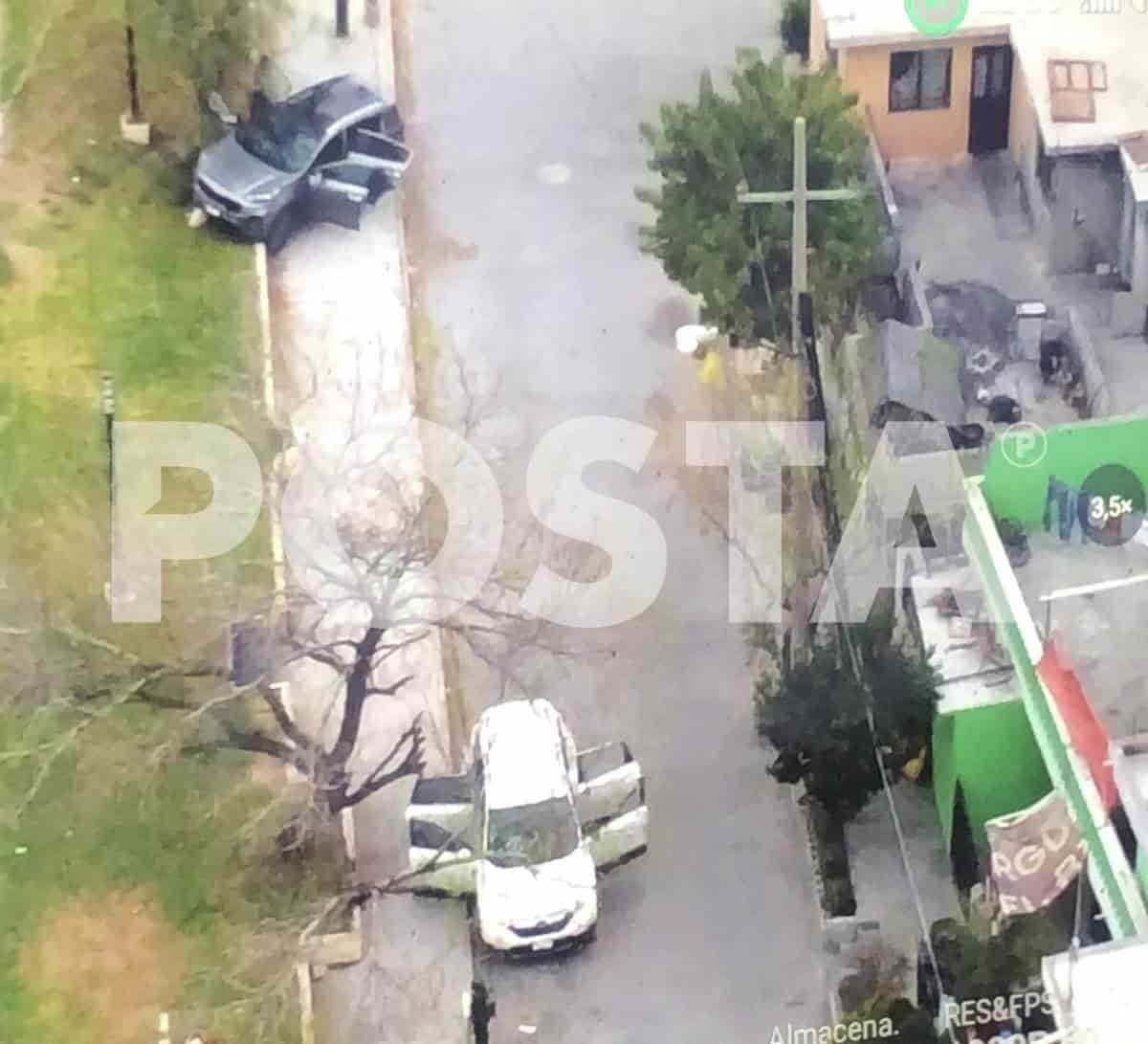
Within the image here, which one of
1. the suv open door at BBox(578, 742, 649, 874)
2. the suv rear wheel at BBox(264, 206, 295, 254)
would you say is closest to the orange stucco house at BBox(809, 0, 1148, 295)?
the suv rear wheel at BBox(264, 206, 295, 254)

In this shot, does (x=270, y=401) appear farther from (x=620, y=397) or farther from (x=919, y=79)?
(x=919, y=79)

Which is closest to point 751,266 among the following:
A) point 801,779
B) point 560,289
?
point 560,289

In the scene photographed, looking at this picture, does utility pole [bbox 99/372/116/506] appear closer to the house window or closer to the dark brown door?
the house window

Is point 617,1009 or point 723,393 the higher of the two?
point 723,393

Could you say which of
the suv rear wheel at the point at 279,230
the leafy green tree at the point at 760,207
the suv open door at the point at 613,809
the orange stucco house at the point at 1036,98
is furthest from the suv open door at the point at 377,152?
the suv open door at the point at 613,809

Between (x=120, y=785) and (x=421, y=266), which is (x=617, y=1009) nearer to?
(x=120, y=785)
